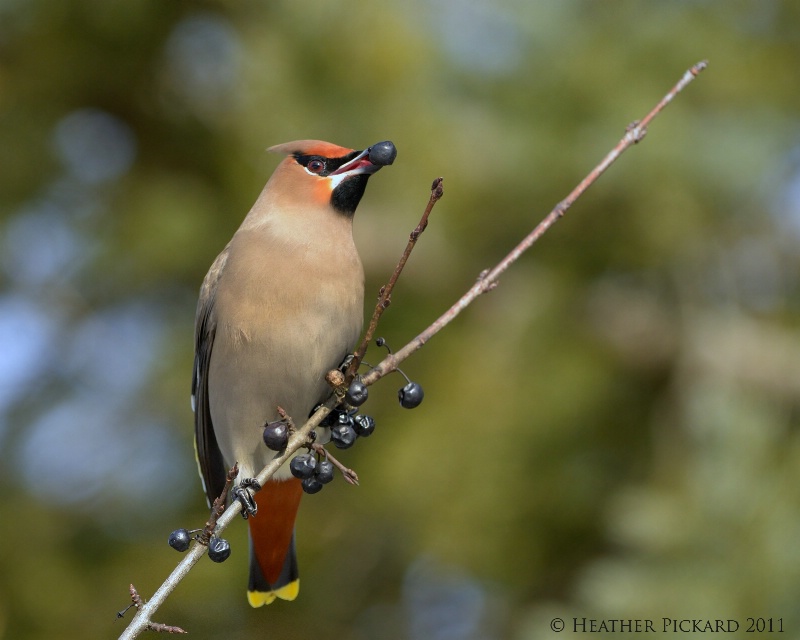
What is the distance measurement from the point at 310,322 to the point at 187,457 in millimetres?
2900

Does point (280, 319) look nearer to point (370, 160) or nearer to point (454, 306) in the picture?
point (370, 160)

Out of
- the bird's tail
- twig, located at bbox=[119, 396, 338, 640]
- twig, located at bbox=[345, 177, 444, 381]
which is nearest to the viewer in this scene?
twig, located at bbox=[119, 396, 338, 640]

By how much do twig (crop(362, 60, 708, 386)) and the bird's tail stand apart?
1.27m

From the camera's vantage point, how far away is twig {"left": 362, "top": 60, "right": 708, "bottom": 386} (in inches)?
116

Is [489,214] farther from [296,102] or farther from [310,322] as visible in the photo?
[310,322]

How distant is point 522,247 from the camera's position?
9.70ft

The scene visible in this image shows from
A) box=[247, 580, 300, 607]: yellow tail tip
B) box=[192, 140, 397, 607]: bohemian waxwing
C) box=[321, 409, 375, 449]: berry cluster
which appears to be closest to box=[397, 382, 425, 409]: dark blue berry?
box=[321, 409, 375, 449]: berry cluster

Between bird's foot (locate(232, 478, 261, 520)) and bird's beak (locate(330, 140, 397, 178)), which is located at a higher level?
bird's beak (locate(330, 140, 397, 178))

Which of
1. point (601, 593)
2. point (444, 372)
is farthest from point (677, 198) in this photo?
point (601, 593)

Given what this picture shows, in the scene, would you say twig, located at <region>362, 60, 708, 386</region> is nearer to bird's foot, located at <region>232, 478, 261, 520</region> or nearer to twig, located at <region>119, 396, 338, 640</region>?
twig, located at <region>119, 396, 338, 640</region>

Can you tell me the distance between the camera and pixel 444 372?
22.1 ft

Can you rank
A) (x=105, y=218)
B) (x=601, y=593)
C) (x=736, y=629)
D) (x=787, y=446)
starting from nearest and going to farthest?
1. (x=736, y=629)
2. (x=601, y=593)
3. (x=787, y=446)
4. (x=105, y=218)

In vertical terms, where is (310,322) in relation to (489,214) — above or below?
below

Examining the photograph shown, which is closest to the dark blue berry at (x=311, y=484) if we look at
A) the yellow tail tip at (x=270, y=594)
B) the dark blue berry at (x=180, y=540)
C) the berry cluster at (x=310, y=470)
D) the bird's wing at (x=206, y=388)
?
the berry cluster at (x=310, y=470)
